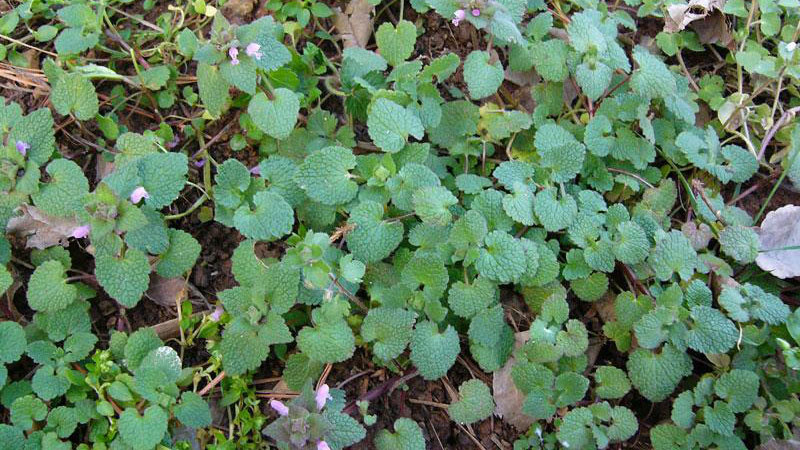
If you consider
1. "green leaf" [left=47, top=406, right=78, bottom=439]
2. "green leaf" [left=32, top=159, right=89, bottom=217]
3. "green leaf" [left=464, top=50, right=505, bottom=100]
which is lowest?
"green leaf" [left=47, top=406, right=78, bottom=439]

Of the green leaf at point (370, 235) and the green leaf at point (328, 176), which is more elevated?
the green leaf at point (328, 176)

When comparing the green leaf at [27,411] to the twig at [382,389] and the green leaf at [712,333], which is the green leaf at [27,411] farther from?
the green leaf at [712,333]

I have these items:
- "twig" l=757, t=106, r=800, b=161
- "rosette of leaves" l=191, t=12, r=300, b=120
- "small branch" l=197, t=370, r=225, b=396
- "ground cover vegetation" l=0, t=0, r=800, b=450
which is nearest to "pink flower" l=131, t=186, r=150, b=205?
"ground cover vegetation" l=0, t=0, r=800, b=450

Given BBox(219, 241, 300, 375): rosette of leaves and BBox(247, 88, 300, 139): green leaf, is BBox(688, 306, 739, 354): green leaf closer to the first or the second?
BBox(219, 241, 300, 375): rosette of leaves

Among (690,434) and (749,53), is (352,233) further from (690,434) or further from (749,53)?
(749,53)

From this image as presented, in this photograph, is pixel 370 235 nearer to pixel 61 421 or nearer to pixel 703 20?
pixel 61 421

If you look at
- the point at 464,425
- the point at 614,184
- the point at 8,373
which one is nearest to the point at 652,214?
the point at 614,184

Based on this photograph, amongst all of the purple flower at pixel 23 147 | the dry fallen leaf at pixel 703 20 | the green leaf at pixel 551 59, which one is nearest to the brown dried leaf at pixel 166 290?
the purple flower at pixel 23 147
